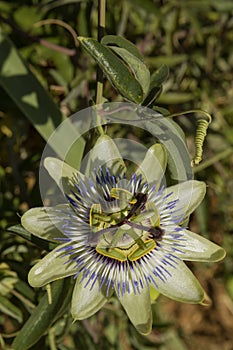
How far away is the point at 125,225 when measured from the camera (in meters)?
1.26

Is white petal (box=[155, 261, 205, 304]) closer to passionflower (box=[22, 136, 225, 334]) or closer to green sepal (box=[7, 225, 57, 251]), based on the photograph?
passionflower (box=[22, 136, 225, 334])

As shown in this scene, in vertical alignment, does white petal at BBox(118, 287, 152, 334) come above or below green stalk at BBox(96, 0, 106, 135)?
below

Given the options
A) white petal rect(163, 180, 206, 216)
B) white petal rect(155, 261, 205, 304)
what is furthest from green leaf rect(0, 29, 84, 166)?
white petal rect(155, 261, 205, 304)

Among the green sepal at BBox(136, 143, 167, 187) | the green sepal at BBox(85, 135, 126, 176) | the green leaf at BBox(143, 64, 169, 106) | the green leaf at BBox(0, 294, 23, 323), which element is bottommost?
the green leaf at BBox(0, 294, 23, 323)

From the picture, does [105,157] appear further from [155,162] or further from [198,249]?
[198,249]

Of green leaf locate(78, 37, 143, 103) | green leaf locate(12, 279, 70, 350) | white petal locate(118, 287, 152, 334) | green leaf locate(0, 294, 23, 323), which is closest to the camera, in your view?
green leaf locate(78, 37, 143, 103)

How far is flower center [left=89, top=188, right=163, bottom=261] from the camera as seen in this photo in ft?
4.12

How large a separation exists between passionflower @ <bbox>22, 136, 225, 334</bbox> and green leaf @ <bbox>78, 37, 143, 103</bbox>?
14 cm

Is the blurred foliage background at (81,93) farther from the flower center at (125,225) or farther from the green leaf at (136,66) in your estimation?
the green leaf at (136,66)

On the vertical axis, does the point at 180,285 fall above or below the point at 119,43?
below

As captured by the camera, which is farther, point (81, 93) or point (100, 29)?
point (81, 93)

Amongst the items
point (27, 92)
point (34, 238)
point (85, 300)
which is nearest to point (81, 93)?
point (27, 92)

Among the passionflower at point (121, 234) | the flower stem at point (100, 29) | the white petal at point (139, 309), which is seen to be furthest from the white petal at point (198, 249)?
the flower stem at point (100, 29)

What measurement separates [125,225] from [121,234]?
0.09 feet
